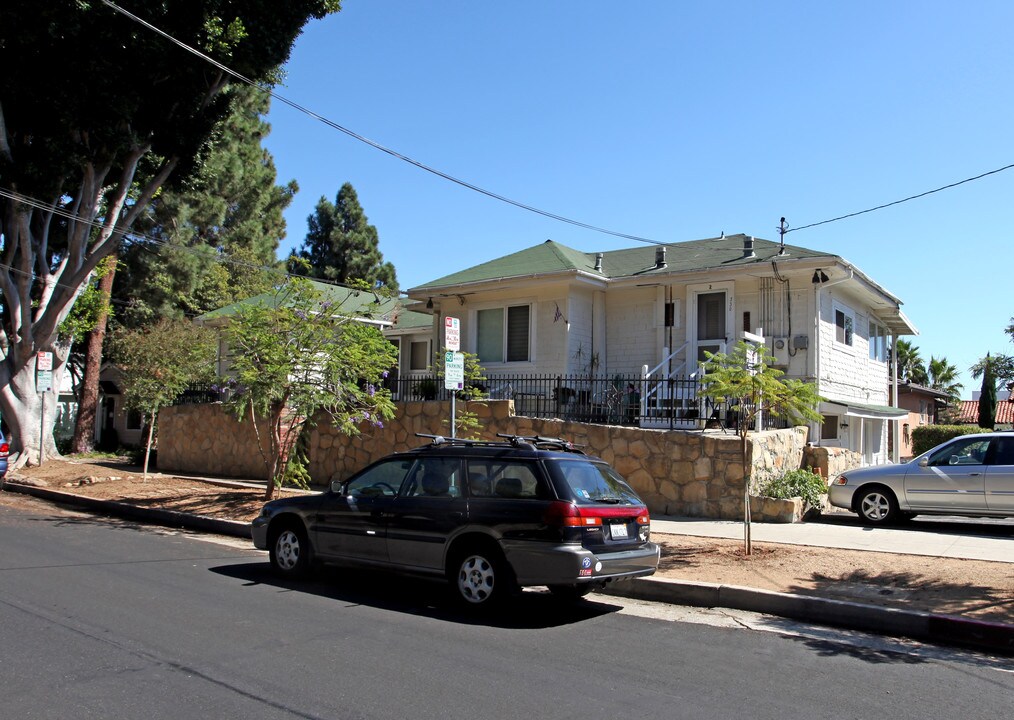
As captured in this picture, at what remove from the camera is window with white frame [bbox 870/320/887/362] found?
21859 mm

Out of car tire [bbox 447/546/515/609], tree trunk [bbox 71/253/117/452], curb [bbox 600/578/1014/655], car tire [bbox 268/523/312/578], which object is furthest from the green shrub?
tree trunk [bbox 71/253/117/452]

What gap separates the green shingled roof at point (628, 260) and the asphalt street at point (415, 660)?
11.2 metres

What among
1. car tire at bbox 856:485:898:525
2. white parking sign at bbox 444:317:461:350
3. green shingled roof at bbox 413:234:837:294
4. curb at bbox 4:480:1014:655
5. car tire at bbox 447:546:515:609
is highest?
green shingled roof at bbox 413:234:837:294

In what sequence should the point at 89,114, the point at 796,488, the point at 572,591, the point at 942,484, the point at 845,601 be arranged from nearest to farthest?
1. the point at 845,601
2. the point at 572,591
3. the point at 942,484
4. the point at 796,488
5. the point at 89,114

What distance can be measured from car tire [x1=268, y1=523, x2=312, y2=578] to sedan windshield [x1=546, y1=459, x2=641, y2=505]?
3361 mm

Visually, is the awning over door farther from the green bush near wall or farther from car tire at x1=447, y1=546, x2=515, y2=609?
car tire at x1=447, y1=546, x2=515, y2=609

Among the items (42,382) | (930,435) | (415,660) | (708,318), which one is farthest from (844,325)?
(42,382)

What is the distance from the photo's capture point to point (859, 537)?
11.5 metres

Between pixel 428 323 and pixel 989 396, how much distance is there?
2682 centimetres

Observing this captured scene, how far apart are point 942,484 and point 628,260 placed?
34.5 feet

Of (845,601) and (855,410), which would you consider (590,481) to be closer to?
(845,601)

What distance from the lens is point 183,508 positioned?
47.5 feet

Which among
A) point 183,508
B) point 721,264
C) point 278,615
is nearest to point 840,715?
point 278,615

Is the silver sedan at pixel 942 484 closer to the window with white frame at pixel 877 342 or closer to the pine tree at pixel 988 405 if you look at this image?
the window with white frame at pixel 877 342
